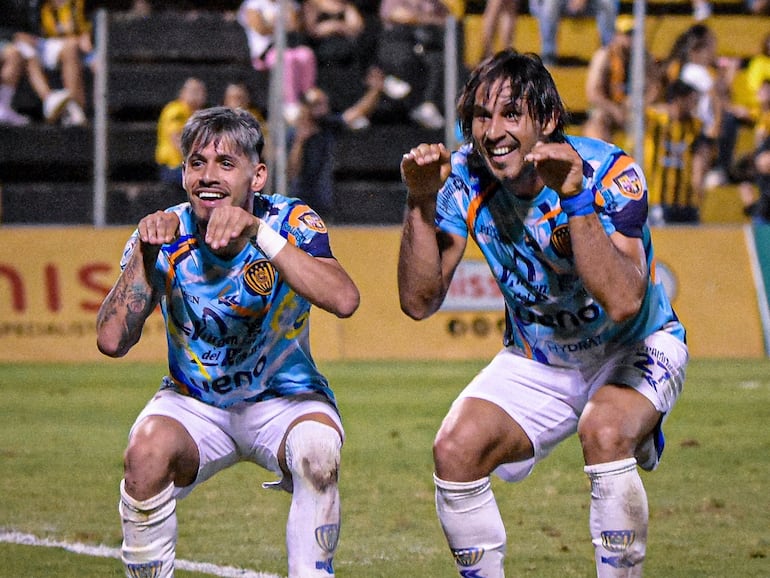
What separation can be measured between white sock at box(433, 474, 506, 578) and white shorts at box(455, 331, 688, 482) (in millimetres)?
257

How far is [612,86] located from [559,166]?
11.2 m

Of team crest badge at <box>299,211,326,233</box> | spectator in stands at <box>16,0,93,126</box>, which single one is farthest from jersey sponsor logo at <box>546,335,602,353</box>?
spectator in stands at <box>16,0,93,126</box>

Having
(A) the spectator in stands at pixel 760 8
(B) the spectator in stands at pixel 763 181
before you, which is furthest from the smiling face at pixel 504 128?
(A) the spectator in stands at pixel 760 8

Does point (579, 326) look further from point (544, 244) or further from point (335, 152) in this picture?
point (335, 152)

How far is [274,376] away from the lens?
532 centimetres

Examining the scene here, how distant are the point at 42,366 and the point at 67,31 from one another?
166 inches

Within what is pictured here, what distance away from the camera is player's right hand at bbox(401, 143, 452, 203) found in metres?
4.96

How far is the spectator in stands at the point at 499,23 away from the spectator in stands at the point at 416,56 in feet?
2.77

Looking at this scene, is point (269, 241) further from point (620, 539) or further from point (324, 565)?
point (620, 539)

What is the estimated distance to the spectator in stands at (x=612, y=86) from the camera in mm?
15398

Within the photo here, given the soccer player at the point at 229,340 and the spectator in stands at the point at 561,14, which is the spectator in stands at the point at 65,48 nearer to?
the spectator in stands at the point at 561,14

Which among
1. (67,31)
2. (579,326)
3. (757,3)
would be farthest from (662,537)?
(757,3)

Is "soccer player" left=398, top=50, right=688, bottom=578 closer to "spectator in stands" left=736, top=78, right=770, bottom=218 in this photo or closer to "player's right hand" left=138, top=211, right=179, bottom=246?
"player's right hand" left=138, top=211, right=179, bottom=246

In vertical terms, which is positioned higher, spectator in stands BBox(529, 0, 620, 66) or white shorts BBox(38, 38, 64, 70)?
spectator in stands BBox(529, 0, 620, 66)
